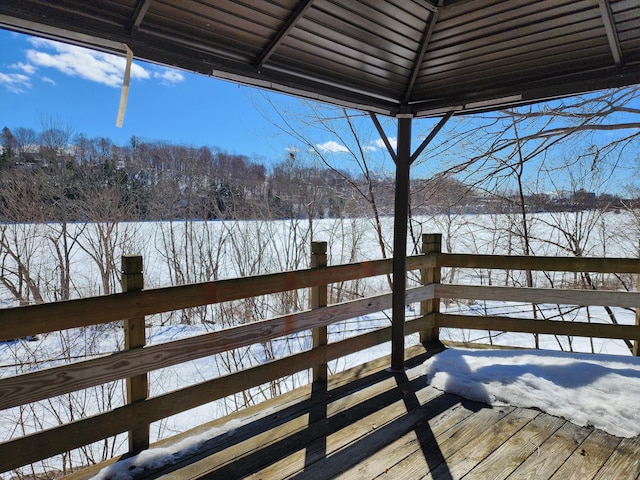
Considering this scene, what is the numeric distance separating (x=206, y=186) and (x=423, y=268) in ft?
36.4

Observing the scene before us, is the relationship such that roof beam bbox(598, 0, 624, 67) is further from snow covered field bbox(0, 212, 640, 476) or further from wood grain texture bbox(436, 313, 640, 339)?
snow covered field bbox(0, 212, 640, 476)

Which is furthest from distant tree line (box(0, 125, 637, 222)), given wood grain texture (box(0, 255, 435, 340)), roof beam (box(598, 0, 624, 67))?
wood grain texture (box(0, 255, 435, 340))

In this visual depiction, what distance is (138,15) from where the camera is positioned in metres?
1.78

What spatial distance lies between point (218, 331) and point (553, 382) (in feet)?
8.37

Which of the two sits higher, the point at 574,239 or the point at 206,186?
the point at 206,186

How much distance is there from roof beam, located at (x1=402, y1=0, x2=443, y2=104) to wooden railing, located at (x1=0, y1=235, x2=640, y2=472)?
1391mm

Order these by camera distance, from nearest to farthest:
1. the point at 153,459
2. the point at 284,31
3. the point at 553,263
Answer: the point at 153,459, the point at 284,31, the point at 553,263

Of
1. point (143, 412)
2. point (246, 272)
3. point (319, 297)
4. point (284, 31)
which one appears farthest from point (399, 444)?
point (246, 272)

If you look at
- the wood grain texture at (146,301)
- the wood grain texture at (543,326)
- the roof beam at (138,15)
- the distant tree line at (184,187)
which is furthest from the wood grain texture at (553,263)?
the distant tree line at (184,187)

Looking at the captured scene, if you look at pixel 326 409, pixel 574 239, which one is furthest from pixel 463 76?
pixel 574 239

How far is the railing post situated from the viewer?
12.3ft

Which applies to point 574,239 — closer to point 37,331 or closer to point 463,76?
point 463,76

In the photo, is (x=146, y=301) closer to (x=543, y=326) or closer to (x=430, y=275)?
(x=430, y=275)

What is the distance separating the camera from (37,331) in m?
1.73
